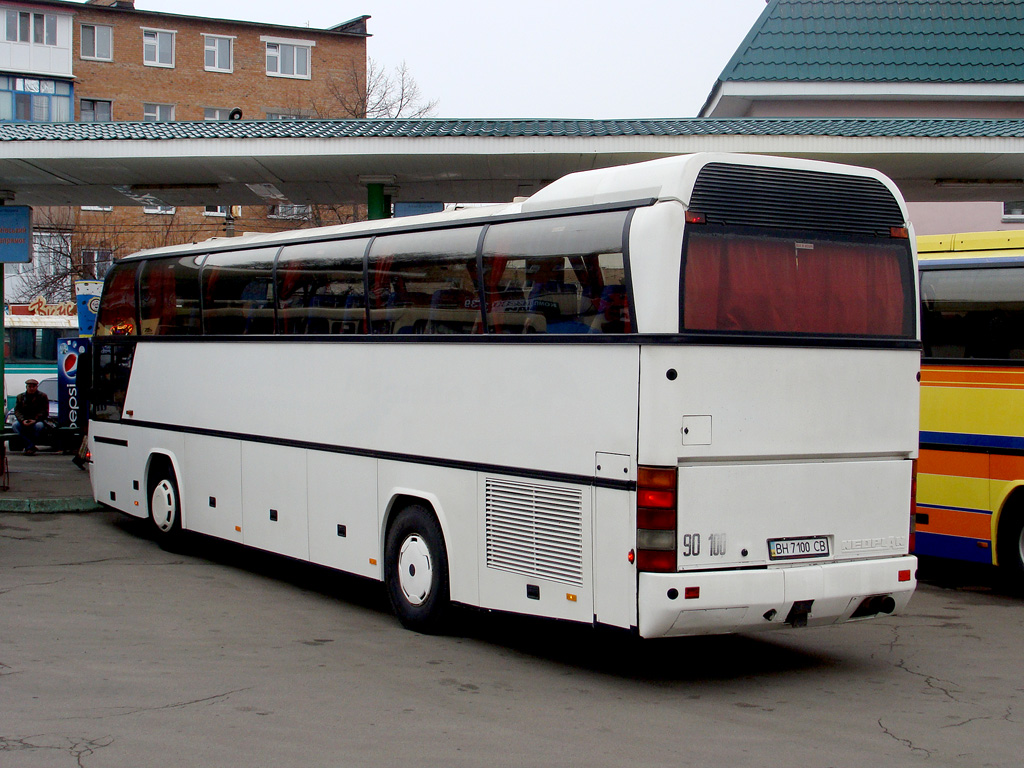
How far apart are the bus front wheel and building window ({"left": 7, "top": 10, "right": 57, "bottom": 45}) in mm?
51055

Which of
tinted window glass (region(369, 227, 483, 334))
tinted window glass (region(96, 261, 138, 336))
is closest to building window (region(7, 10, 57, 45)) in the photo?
tinted window glass (region(96, 261, 138, 336))

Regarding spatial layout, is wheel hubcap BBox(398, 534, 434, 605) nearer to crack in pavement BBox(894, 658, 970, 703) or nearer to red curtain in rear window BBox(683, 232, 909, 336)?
red curtain in rear window BBox(683, 232, 909, 336)

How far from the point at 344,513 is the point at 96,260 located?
45.4 meters

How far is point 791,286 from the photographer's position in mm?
7582

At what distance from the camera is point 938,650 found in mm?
8742

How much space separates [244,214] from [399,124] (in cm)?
4128

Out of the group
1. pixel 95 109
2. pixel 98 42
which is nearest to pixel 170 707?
pixel 95 109

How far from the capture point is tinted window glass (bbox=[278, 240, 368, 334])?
33.1ft

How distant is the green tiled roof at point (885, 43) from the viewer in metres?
27.8

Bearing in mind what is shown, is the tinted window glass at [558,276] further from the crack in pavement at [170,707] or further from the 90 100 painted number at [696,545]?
the crack in pavement at [170,707]

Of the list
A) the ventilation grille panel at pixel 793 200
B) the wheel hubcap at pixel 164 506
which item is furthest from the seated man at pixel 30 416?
the ventilation grille panel at pixel 793 200

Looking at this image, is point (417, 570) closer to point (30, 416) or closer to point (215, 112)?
point (30, 416)

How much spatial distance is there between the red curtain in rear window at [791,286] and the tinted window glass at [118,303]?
9123mm

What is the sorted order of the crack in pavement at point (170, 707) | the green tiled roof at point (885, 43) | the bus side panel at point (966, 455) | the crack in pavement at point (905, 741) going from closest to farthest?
the crack in pavement at point (905, 741) → the crack in pavement at point (170, 707) → the bus side panel at point (966, 455) → the green tiled roof at point (885, 43)
